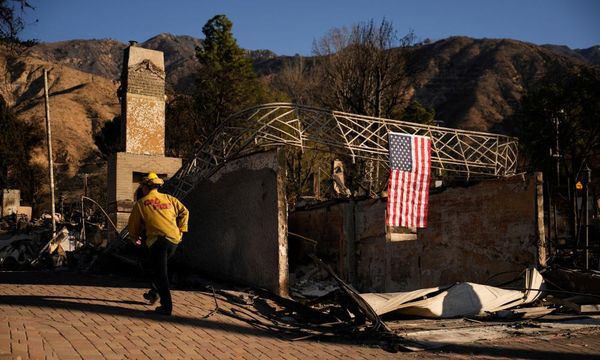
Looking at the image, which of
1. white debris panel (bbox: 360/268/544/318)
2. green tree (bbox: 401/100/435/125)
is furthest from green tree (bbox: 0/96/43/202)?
white debris panel (bbox: 360/268/544/318)

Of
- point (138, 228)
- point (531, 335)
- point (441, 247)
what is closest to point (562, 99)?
point (441, 247)

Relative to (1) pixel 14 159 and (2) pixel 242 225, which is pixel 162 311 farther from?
(1) pixel 14 159

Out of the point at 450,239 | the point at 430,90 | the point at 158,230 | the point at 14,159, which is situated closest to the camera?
the point at 158,230

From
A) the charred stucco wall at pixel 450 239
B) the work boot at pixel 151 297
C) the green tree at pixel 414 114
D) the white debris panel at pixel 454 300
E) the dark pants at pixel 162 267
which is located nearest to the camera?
the dark pants at pixel 162 267

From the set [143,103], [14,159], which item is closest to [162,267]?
[143,103]

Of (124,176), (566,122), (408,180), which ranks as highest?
(566,122)

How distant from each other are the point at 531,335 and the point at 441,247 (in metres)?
4.45

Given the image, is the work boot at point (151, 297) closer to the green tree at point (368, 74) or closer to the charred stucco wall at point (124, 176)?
the charred stucco wall at point (124, 176)

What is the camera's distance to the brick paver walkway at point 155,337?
233 inches

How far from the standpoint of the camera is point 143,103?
16.4 meters

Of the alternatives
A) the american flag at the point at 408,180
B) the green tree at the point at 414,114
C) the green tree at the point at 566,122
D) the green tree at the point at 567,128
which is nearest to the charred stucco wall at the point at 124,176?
the american flag at the point at 408,180

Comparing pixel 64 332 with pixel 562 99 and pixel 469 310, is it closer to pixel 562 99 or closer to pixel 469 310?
pixel 469 310

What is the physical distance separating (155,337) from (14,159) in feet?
141

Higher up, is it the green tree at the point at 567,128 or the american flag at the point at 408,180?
the green tree at the point at 567,128
